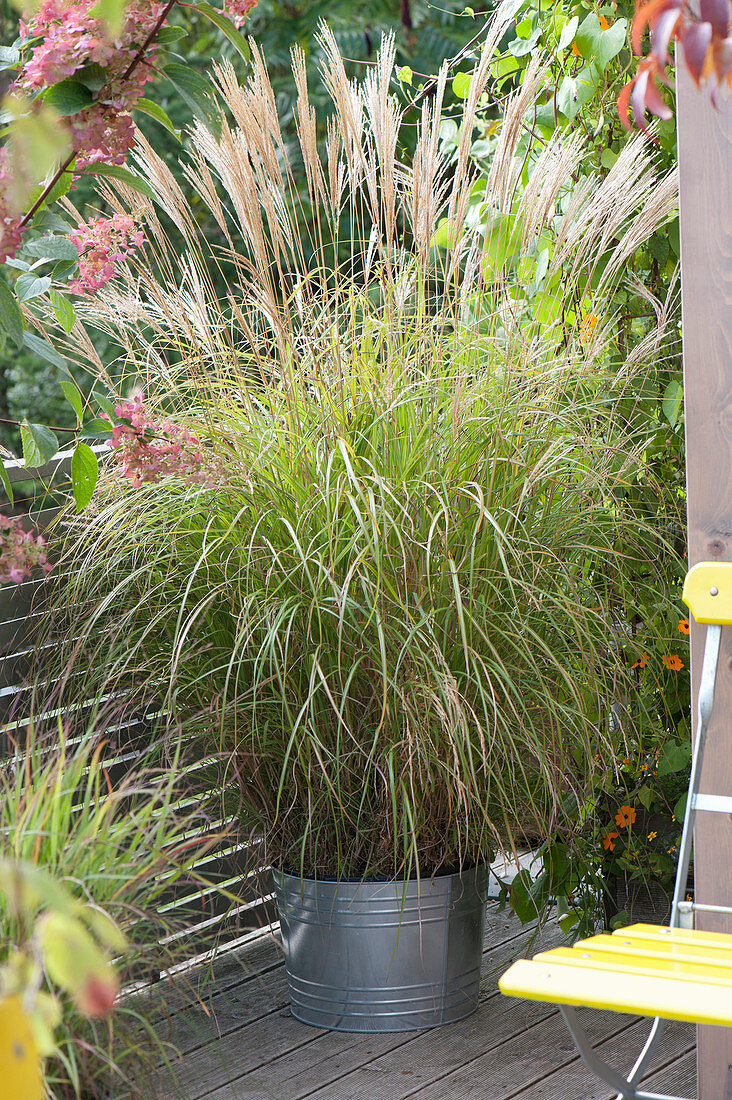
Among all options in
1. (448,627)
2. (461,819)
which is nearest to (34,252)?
(448,627)

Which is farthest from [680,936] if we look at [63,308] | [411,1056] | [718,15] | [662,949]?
[63,308]

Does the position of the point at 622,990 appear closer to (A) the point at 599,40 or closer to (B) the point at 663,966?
(B) the point at 663,966

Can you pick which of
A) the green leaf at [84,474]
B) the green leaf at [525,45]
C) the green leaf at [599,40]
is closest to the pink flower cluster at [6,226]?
the green leaf at [84,474]

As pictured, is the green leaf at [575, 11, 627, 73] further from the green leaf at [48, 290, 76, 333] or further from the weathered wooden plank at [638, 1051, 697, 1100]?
the weathered wooden plank at [638, 1051, 697, 1100]

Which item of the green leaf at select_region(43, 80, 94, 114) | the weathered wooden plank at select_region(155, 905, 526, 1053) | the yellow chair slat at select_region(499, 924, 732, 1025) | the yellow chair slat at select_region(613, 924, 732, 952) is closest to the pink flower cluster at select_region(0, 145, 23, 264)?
the green leaf at select_region(43, 80, 94, 114)

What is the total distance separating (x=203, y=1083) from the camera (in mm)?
1880

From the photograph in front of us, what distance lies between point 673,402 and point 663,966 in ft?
3.85

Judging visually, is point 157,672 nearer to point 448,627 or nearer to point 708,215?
point 448,627

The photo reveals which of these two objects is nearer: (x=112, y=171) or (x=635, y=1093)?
(x=112, y=171)

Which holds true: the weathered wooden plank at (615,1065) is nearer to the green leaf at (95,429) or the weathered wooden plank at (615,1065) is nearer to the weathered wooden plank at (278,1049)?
the weathered wooden plank at (278,1049)

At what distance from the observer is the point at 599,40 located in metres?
2.14

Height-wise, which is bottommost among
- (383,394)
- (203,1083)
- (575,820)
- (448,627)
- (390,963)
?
(203,1083)

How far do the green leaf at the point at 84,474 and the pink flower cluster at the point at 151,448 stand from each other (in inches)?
4.0

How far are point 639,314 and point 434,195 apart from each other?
0.52 m
